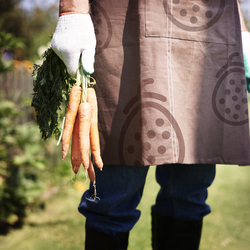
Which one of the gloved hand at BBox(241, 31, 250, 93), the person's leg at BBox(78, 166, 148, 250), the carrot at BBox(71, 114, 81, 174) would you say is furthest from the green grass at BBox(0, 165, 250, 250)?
the gloved hand at BBox(241, 31, 250, 93)

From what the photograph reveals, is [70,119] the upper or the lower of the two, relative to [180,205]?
upper

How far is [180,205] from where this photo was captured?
1.23 m

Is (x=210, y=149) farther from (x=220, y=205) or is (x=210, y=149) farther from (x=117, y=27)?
(x=220, y=205)

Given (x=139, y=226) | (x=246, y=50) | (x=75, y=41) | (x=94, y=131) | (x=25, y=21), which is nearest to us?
(x=75, y=41)

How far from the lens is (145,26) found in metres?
0.95

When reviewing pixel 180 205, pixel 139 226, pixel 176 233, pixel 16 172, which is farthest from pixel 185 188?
pixel 16 172

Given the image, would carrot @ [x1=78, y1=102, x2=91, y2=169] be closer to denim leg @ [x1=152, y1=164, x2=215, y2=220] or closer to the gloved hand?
denim leg @ [x1=152, y1=164, x2=215, y2=220]

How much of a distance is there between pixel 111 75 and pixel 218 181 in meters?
2.24

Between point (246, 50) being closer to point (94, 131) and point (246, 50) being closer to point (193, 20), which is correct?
point (193, 20)

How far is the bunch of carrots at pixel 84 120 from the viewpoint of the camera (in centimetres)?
92

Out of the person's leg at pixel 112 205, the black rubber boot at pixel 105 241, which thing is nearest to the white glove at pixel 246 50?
the person's leg at pixel 112 205

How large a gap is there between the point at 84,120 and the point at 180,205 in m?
0.68

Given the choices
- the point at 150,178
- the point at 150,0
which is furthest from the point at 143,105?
the point at 150,178

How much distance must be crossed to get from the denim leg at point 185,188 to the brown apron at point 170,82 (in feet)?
0.47
